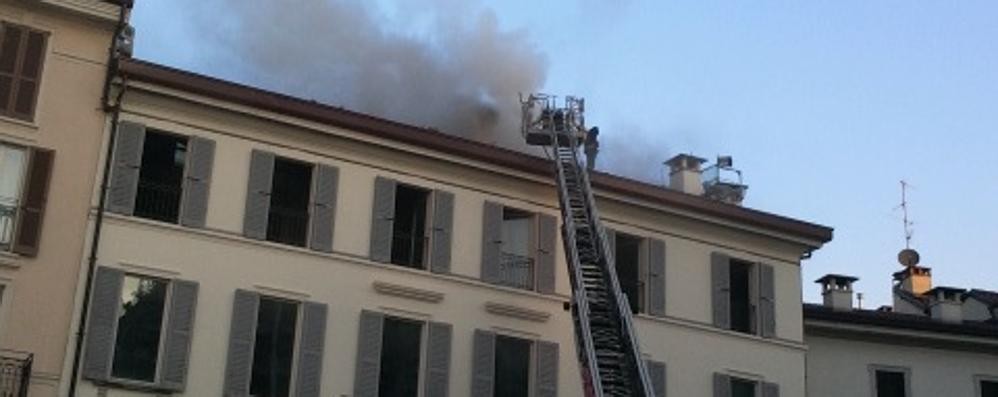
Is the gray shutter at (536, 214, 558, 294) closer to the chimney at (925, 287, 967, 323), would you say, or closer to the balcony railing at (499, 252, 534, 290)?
the balcony railing at (499, 252, 534, 290)

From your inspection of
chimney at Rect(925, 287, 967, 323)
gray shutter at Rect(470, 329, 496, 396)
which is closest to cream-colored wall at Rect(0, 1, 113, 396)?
gray shutter at Rect(470, 329, 496, 396)

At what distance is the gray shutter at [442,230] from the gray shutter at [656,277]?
490cm

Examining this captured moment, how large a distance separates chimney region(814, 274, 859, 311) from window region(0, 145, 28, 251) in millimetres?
20566

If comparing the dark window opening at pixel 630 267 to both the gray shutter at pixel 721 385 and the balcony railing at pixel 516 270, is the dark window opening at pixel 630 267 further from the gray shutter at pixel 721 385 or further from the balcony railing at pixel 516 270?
the gray shutter at pixel 721 385

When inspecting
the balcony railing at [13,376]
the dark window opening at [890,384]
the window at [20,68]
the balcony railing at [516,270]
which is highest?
the window at [20,68]

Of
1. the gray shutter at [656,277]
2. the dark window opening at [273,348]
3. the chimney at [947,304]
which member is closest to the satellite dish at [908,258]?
the chimney at [947,304]

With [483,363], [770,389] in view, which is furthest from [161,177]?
[770,389]

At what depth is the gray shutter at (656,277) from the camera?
30.0 m

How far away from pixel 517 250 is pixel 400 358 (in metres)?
3.87

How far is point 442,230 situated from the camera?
2839 cm

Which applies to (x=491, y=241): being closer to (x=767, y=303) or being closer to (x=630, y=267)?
(x=630, y=267)

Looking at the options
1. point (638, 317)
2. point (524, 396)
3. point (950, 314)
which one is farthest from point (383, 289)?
point (950, 314)

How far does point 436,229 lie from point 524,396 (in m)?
4.02

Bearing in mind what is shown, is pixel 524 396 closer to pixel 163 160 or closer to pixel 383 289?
pixel 383 289
